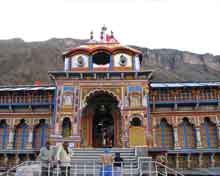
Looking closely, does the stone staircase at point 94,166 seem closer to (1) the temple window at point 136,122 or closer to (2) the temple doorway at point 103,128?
(1) the temple window at point 136,122

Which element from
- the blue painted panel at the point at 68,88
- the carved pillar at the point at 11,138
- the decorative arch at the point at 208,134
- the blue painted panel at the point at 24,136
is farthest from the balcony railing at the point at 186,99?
the carved pillar at the point at 11,138

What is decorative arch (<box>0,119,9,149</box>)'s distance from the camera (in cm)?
2183

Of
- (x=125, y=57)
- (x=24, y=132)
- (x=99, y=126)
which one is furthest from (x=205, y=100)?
(x=24, y=132)

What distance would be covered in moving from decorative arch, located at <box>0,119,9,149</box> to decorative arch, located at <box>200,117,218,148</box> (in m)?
16.5

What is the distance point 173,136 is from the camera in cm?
2136

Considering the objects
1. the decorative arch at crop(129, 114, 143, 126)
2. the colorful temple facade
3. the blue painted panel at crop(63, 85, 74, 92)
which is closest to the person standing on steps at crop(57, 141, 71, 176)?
the colorful temple facade

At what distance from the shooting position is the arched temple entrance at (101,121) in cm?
2088

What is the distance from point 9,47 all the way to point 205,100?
68439 mm

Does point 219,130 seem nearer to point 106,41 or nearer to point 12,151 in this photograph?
point 106,41

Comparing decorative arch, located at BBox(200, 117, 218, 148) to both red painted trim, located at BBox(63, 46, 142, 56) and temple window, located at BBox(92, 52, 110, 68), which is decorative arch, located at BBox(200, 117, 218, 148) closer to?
red painted trim, located at BBox(63, 46, 142, 56)

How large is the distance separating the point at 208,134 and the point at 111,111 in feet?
27.1

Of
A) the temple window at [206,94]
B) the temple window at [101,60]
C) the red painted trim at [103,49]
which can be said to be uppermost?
the red painted trim at [103,49]

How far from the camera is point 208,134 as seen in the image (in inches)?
839

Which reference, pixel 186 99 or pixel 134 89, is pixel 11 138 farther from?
pixel 186 99
